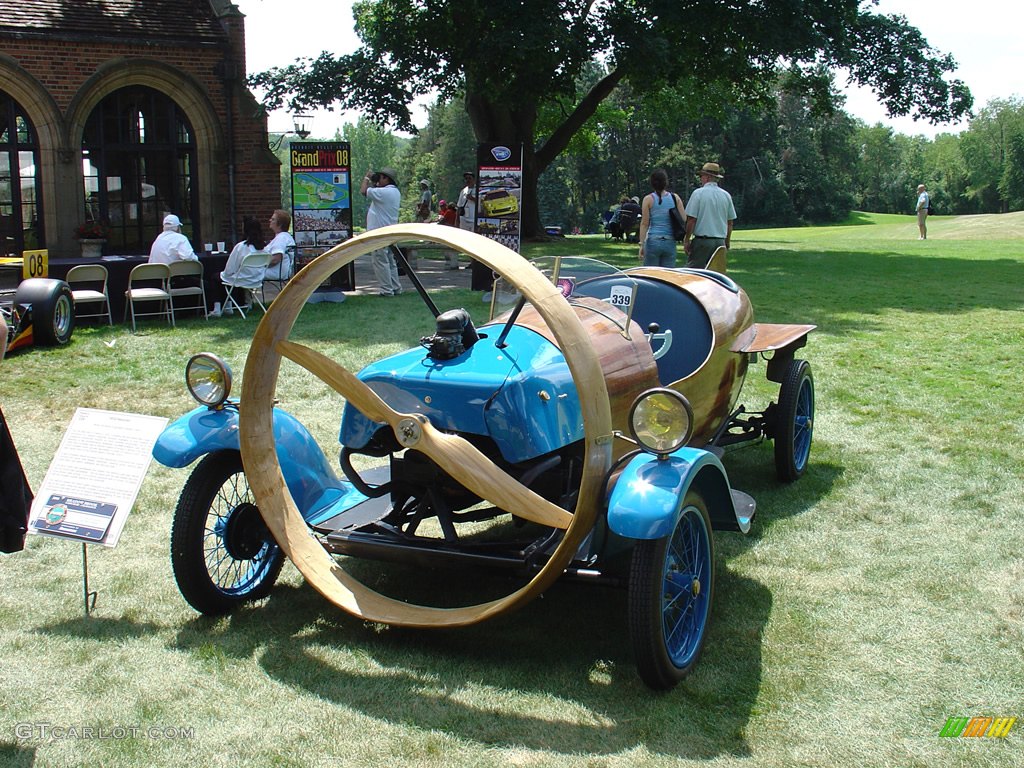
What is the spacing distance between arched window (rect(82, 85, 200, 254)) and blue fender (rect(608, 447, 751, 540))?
17850 millimetres

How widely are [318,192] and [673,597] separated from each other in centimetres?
1246

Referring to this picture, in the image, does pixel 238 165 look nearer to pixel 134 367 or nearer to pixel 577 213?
pixel 134 367

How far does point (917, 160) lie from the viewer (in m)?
99.8

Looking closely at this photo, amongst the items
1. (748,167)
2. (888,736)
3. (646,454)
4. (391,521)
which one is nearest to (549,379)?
(646,454)

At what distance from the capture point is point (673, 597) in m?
3.94

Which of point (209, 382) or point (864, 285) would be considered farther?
point (864, 285)

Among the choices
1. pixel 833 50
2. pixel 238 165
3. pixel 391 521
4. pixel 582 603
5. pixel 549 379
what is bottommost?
pixel 582 603

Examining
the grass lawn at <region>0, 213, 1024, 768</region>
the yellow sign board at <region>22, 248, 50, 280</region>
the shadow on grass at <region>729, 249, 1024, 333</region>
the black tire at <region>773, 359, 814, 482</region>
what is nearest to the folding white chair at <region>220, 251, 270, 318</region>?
the yellow sign board at <region>22, 248, 50, 280</region>

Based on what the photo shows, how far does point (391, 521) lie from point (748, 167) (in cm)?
6923

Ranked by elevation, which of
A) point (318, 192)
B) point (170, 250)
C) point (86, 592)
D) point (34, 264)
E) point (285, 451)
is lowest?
point (86, 592)

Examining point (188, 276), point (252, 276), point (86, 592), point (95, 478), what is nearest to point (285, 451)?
point (95, 478)

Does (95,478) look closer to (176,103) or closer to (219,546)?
(219,546)

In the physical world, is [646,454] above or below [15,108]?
below

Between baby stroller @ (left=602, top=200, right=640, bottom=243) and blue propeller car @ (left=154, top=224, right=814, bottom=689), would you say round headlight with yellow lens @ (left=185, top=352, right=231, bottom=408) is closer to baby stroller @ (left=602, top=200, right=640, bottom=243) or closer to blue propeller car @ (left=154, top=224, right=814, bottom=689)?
blue propeller car @ (left=154, top=224, right=814, bottom=689)
